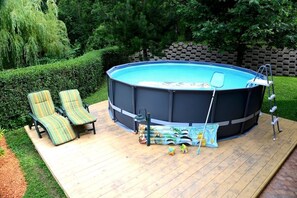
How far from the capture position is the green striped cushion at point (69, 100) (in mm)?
6031

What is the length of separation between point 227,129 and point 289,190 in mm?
1798

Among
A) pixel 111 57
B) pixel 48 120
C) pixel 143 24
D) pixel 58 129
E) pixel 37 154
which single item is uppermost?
pixel 143 24

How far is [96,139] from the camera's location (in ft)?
18.0

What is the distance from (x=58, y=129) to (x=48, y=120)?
17.3 inches

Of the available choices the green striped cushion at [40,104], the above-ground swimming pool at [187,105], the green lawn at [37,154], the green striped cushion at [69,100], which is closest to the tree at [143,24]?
the green lawn at [37,154]

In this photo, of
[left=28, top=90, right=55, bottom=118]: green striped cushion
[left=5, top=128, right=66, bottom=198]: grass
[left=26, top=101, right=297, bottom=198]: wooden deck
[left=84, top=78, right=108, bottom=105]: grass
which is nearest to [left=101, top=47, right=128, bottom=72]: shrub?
[left=84, top=78, right=108, bottom=105]: grass

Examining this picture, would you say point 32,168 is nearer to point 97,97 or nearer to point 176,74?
point 97,97

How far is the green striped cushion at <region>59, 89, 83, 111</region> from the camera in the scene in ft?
19.8

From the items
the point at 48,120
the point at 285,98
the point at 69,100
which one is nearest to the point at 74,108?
the point at 69,100

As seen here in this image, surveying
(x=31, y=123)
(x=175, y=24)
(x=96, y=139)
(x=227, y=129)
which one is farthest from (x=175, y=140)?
(x=175, y=24)

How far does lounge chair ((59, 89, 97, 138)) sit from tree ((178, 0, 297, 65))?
5.33 meters

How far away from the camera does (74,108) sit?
6109 mm

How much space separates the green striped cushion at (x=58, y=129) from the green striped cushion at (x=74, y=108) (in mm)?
215

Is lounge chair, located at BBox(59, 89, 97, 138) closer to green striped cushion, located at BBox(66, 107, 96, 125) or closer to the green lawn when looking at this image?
green striped cushion, located at BBox(66, 107, 96, 125)
